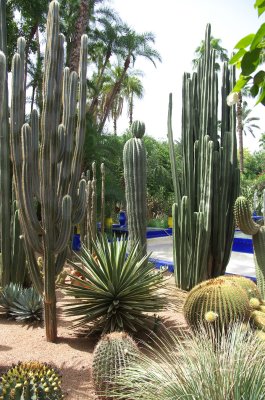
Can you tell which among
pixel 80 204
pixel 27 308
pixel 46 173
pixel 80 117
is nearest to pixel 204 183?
pixel 80 204

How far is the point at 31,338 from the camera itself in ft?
15.3

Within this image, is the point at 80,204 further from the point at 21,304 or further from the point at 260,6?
the point at 260,6

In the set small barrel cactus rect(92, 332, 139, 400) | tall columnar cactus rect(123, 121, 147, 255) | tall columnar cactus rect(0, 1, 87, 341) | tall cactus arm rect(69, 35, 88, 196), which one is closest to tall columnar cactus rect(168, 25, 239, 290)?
tall columnar cactus rect(123, 121, 147, 255)

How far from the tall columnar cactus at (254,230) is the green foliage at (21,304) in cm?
272

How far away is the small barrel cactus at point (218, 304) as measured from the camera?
14.0 ft

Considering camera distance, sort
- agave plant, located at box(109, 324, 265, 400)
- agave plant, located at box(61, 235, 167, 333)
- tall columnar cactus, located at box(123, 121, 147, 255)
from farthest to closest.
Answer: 1. tall columnar cactus, located at box(123, 121, 147, 255)
2. agave plant, located at box(61, 235, 167, 333)
3. agave plant, located at box(109, 324, 265, 400)

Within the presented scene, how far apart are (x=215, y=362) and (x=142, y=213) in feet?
12.4

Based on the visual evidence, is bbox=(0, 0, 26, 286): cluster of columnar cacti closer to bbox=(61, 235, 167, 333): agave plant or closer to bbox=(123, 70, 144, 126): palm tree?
Result: bbox=(61, 235, 167, 333): agave plant

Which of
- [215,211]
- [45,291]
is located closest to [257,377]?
[45,291]

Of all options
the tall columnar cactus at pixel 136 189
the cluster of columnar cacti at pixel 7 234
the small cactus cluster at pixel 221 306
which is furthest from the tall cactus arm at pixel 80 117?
the small cactus cluster at pixel 221 306

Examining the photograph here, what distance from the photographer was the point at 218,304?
4.33 m

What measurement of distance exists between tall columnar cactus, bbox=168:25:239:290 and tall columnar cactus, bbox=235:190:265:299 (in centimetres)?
71

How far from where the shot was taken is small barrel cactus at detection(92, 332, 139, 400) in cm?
325

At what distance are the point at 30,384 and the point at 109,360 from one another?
733 mm
